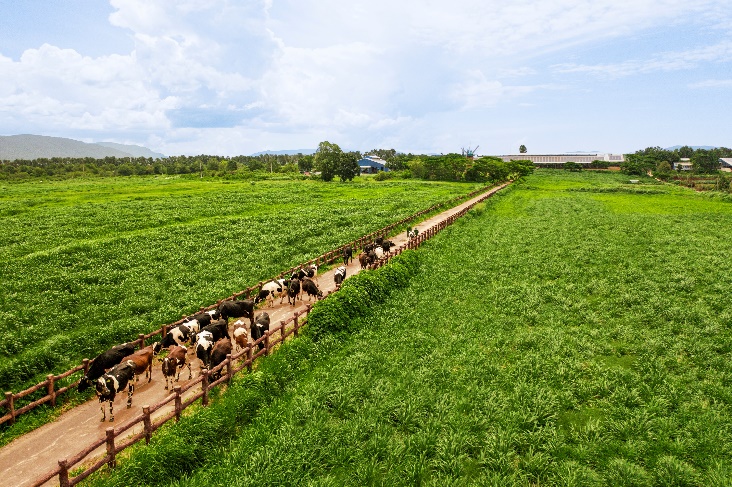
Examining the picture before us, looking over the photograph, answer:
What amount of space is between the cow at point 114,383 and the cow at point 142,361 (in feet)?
1.31

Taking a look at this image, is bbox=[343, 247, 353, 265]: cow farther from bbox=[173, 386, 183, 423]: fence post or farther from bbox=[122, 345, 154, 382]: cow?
bbox=[173, 386, 183, 423]: fence post

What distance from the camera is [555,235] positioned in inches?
1491

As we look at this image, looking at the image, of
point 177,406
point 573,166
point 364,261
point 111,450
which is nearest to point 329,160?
point 364,261

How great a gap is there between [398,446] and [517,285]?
1530 cm

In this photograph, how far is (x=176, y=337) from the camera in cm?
1461

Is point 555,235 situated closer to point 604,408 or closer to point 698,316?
point 698,316

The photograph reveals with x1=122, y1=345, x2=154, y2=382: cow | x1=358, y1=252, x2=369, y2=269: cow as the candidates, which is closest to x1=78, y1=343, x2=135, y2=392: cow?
x1=122, y1=345, x2=154, y2=382: cow

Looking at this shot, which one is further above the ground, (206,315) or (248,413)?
(206,315)

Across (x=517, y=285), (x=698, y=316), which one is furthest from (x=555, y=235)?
(x=698, y=316)

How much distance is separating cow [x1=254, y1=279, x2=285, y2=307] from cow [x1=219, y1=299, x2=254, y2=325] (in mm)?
2128

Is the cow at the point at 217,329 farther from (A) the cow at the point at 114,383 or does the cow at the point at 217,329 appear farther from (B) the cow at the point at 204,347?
(A) the cow at the point at 114,383

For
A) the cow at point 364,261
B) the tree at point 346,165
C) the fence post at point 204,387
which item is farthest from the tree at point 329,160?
the fence post at point 204,387

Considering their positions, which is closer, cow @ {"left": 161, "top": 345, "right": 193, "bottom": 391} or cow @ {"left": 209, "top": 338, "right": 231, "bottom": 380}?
cow @ {"left": 161, "top": 345, "right": 193, "bottom": 391}

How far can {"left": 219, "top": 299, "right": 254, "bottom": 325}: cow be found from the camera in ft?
56.9
